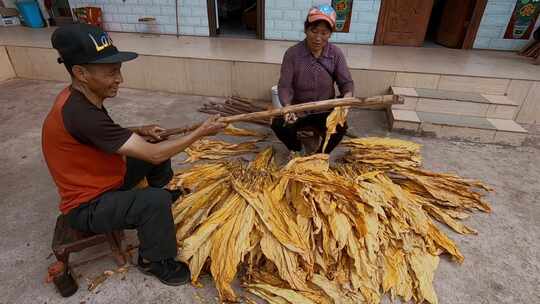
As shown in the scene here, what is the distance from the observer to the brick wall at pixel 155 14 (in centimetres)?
626

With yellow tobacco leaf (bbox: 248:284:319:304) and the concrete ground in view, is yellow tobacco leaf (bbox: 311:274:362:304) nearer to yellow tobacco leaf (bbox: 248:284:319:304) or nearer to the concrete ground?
yellow tobacco leaf (bbox: 248:284:319:304)

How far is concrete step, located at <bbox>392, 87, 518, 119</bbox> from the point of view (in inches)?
149

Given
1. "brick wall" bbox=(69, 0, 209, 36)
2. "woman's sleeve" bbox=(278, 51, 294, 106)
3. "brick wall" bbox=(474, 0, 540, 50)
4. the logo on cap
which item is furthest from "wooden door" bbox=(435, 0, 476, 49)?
the logo on cap

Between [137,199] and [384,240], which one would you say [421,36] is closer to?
[384,240]

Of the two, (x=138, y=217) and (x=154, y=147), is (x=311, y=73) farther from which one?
(x=138, y=217)

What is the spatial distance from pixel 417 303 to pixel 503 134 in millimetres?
2706

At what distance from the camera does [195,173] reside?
2594 mm

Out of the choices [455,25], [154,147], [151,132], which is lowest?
[151,132]

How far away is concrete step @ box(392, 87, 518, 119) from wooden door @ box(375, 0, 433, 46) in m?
2.06

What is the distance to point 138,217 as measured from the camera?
171cm

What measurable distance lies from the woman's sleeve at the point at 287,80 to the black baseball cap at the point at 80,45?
1.63m

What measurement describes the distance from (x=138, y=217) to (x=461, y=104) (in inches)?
153

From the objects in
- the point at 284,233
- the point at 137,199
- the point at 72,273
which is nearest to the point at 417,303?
the point at 284,233

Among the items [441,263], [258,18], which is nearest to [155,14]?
[258,18]
